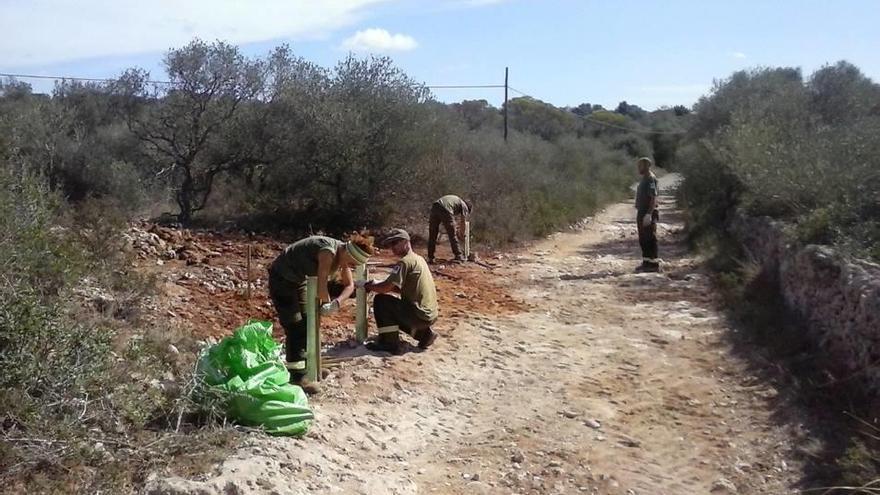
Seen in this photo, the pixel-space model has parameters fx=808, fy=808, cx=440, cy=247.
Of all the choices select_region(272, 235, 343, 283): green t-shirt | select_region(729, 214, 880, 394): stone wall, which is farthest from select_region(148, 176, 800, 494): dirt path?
select_region(272, 235, 343, 283): green t-shirt

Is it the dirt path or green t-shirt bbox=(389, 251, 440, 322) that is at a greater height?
green t-shirt bbox=(389, 251, 440, 322)

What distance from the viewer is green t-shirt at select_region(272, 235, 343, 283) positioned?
6.45 metres

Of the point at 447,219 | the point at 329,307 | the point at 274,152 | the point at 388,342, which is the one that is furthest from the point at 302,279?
the point at 274,152

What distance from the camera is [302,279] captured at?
6496 mm

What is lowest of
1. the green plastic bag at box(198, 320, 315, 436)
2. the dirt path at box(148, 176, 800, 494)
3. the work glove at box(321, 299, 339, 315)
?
the dirt path at box(148, 176, 800, 494)

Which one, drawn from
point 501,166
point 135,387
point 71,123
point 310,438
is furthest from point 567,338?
point 71,123

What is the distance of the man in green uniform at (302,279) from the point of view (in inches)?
251

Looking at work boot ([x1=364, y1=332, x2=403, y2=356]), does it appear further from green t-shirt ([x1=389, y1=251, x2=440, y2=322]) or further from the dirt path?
green t-shirt ([x1=389, y1=251, x2=440, y2=322])

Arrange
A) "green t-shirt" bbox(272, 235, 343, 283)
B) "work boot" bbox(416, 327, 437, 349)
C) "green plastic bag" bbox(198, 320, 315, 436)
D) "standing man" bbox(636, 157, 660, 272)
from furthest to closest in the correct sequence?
"standing man" bbox(636, 157, 660, 272)
"work boot" bbox(416, 327, 437, 349)
"green t-shirt" bbox(272, 235, 343, 283)
"green plastic bag" bbox(198, 320, 315, 436)

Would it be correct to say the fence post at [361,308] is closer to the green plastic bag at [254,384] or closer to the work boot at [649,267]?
the green plastic bag at [254,384]

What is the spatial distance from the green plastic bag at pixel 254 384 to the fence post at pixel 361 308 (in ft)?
6.17

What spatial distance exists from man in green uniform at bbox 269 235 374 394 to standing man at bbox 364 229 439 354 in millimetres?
914

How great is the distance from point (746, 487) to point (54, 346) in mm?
4705

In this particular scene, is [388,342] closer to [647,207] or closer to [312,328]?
[312,328]
